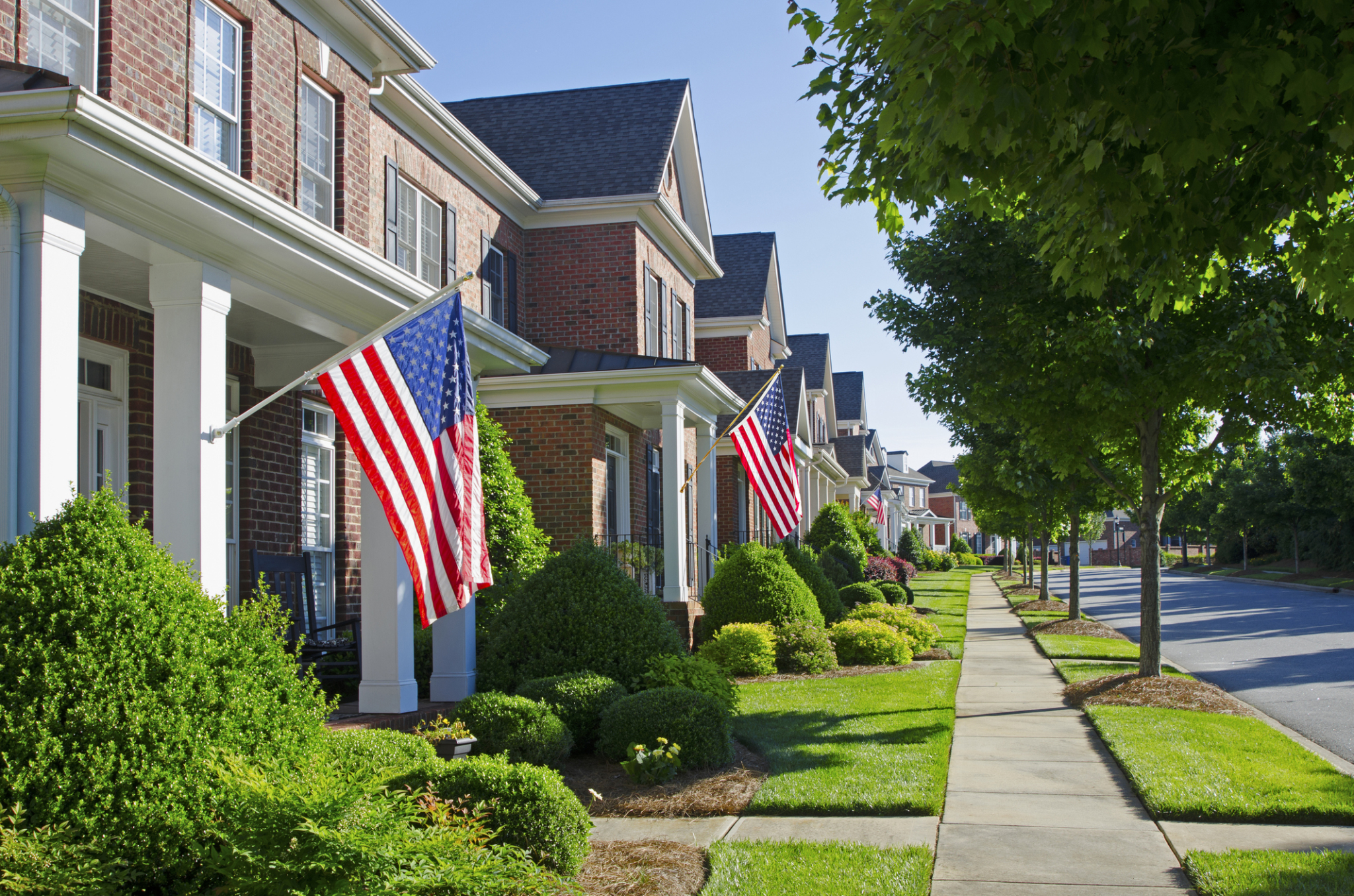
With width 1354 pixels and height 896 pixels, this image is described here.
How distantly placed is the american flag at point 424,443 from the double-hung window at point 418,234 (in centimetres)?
689

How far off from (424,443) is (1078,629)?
17920 millimetres

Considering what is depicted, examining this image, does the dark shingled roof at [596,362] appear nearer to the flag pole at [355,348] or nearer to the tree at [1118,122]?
the flag pole at [355,348]

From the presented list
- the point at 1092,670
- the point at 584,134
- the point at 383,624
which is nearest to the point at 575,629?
the point at 383,624

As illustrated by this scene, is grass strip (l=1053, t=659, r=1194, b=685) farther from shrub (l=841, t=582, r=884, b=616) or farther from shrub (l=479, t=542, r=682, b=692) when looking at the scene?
shrub (l=479, t=542, r=682, b=692)

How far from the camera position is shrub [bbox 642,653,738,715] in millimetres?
9195

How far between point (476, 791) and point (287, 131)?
237 inches

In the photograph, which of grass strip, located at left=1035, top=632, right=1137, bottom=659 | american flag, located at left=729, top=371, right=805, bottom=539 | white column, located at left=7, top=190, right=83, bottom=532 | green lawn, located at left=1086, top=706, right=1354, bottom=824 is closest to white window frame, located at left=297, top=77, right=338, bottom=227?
white column, located at left=7, top=190, right=83, bottom=532

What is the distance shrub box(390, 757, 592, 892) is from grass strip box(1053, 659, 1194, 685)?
929 cm

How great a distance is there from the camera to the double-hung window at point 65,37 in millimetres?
6938

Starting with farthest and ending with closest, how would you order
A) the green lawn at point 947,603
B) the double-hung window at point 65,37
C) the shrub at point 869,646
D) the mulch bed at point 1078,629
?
the mulch bed at point 1078,629 → the green lawn at point 947,603 → the shrub at point 869,646 → the double-hung window at point 65,37

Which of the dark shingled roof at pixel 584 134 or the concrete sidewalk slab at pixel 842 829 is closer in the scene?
the concrete sidewalk slab at pixel 842 829

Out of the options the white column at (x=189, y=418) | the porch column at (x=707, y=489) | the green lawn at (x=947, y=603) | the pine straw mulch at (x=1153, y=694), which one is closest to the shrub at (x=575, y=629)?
the white column at (x=189, y=418)

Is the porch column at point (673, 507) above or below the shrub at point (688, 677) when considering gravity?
above

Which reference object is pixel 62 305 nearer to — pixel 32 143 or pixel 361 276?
pixel 32 143
